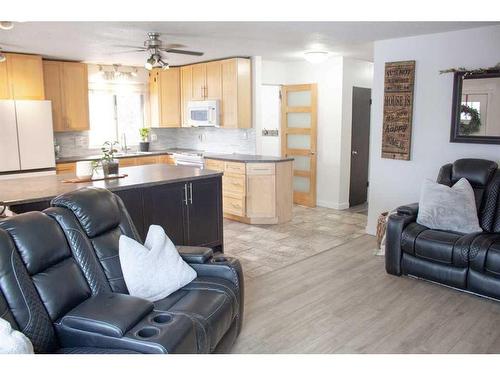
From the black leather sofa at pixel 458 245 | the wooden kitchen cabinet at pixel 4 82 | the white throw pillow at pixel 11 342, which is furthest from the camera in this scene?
the wooden kitchen cabinet at pixel 4 82

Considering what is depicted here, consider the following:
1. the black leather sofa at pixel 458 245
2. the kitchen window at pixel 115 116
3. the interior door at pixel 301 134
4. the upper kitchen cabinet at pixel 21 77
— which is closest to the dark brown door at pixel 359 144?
the interior door at pixel 301 134

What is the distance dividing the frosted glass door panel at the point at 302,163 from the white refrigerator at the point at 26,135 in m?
3.75

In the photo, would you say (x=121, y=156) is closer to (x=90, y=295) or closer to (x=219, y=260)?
(x=219, y=260)

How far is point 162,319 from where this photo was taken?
201 cm

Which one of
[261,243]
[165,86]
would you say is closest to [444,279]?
[261,243]

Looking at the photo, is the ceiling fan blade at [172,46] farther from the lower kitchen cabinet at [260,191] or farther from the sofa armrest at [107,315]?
the sofa armrest at [107,315]

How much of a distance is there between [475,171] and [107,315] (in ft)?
11.5

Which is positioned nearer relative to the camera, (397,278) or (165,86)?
(397,278)

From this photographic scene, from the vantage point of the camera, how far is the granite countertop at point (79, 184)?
3242mm

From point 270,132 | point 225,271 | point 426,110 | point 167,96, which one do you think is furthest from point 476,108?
point 167,96

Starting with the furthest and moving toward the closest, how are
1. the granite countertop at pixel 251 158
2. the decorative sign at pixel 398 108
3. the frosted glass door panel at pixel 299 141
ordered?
the frosted glass door panel at pixel 299 141, the granite countertop at pixel 251 158, the decorative sign at pixel 398 108
